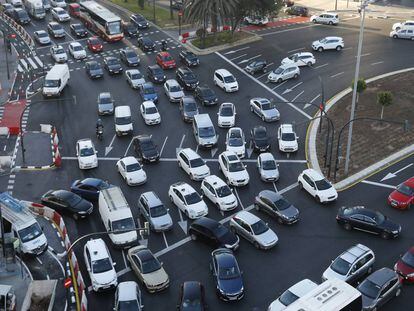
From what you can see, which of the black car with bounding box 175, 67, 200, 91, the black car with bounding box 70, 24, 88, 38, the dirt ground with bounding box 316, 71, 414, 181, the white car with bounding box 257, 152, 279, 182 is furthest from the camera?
the black car with bounding box 70, 24, 88, 38

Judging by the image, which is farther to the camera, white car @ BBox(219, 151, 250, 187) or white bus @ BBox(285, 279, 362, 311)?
white car @ BBox(219, 151, 250, 187)

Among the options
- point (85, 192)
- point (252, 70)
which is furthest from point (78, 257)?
point (252, 70)

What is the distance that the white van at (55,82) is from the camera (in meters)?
67.1

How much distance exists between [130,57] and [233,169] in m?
30.5

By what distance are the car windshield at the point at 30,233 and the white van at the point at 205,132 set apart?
1891cm

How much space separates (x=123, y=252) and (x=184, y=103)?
23.2 metres

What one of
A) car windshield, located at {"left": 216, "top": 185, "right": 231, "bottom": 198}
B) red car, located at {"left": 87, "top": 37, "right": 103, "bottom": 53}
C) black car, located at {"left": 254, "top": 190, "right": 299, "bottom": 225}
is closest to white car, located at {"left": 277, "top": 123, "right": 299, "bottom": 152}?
black car, located at {"left": 254, "top": 190, "right": 299, "bottom": 225}

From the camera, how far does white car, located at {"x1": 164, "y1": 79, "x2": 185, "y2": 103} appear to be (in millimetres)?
66438

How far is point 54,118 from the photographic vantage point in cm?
6412

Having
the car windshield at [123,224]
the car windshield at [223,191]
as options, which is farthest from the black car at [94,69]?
the car windshield at [123,224]

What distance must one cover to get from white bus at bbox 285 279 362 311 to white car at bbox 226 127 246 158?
2372 cm

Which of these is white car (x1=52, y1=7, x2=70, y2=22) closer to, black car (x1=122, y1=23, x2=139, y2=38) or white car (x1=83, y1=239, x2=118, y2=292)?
black car (x1=122, y1=23, x2=139, y2=38)

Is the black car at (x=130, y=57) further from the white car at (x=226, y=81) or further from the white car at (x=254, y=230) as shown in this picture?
the white car at (x=254, y=230)

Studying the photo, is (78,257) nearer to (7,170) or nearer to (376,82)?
(7,170)
